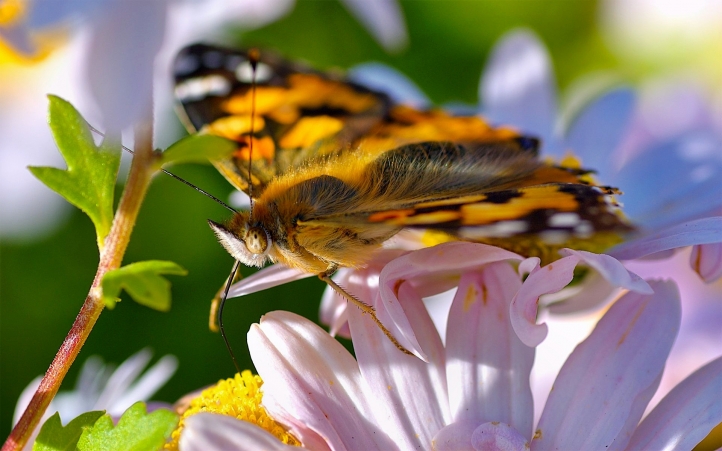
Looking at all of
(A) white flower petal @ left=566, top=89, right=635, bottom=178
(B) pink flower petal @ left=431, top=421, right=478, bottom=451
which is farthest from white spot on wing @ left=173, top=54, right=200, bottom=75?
(A) white flower petal @ left=566, top=89, right=635, bottom=178

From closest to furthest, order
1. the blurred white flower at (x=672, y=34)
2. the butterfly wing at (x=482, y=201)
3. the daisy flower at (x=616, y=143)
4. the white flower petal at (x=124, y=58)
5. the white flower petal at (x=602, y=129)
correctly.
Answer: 1. the white flower petal at (x=124, y=58)
2. the butterfly wing at (x=482, y=201)
3. the daisy flower at (x=616, y=143)
4. the white flower petal at (x=602, y=129)
5. the blurred white flower at (x=672, y=34)

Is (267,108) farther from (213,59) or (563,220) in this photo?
(563,220)

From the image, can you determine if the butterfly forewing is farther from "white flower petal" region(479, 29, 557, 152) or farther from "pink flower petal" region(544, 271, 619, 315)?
"white flower petal" region(479, 29, 557, 152)

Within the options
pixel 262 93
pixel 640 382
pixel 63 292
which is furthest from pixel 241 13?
pixel 640 382

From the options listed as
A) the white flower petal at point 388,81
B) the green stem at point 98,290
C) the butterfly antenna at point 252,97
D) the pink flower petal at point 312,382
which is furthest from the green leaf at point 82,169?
the white flower petal at point 388,81

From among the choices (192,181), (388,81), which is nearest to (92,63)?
(388,81)

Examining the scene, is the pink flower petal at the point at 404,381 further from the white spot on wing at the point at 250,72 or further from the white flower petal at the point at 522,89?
Answer: the white flower petal at the point at 522,89

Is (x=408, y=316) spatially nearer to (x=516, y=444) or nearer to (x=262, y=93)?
(x=516, y=444)
